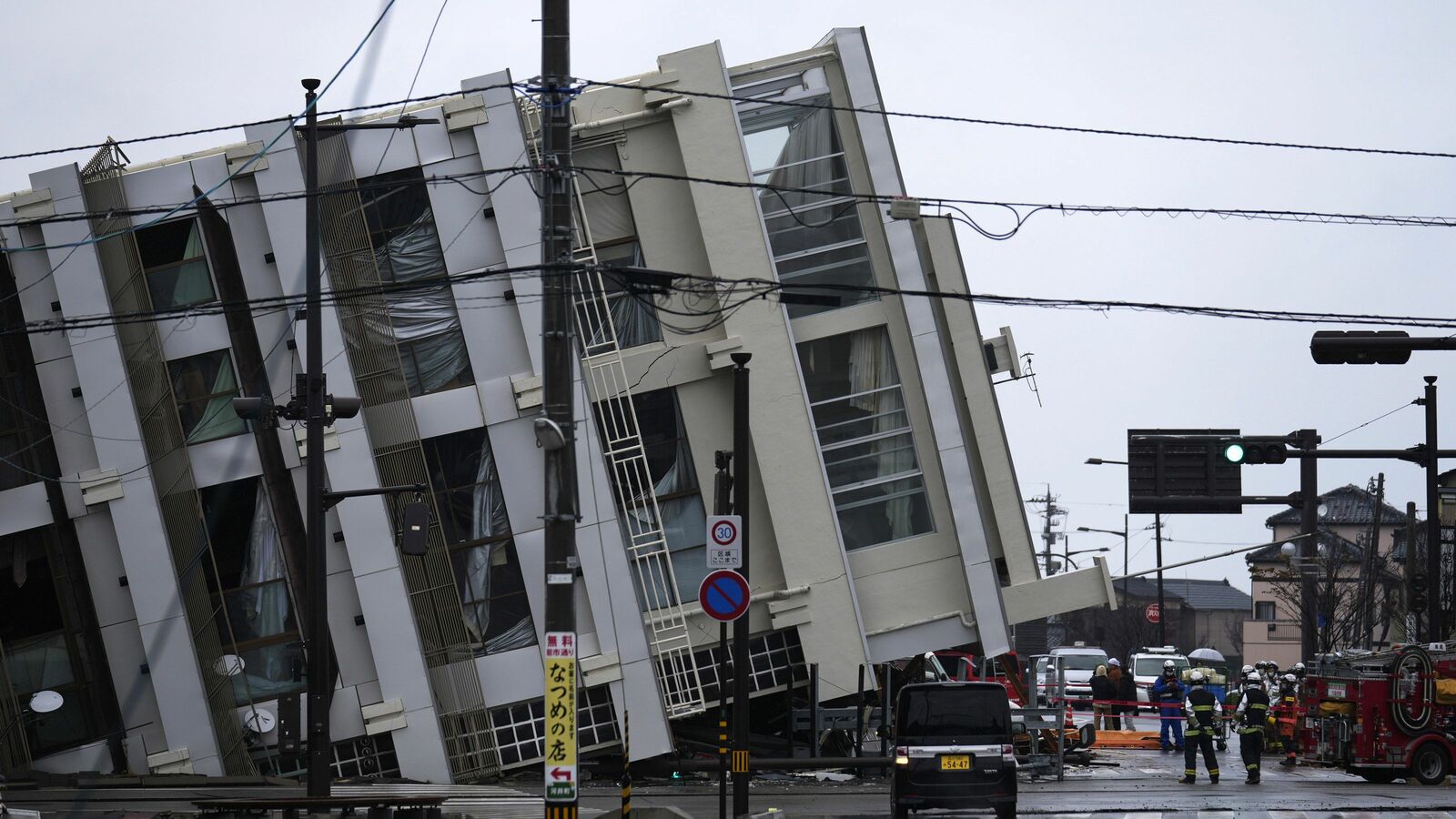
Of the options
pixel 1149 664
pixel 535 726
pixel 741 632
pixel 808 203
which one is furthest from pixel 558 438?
pixel 1149 664

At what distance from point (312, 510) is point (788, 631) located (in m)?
9.09

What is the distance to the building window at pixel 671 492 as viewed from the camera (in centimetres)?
2361

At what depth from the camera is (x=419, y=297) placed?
75.5ft

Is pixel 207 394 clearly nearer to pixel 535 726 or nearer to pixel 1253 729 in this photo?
pixel 535 726

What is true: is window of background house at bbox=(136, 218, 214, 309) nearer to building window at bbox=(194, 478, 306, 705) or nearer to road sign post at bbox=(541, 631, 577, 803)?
building window at bbox=(194, 478, 306, 705)

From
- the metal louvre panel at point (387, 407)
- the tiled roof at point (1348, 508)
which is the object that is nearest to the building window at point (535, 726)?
the metal louvre panel at point (387, 407)

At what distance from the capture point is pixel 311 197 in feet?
56.8

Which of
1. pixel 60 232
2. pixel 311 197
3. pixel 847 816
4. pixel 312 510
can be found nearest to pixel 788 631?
pixel 847 816

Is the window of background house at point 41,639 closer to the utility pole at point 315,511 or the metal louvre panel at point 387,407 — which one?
the metal louvre panel at point 387,407

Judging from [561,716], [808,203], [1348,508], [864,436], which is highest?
[808,203]

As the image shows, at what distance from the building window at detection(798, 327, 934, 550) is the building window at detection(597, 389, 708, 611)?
227 centimetres

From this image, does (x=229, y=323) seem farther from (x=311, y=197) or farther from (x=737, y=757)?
(x=737, y=757)

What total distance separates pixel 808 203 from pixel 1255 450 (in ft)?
26.5

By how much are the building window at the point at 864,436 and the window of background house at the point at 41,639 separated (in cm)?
1239
